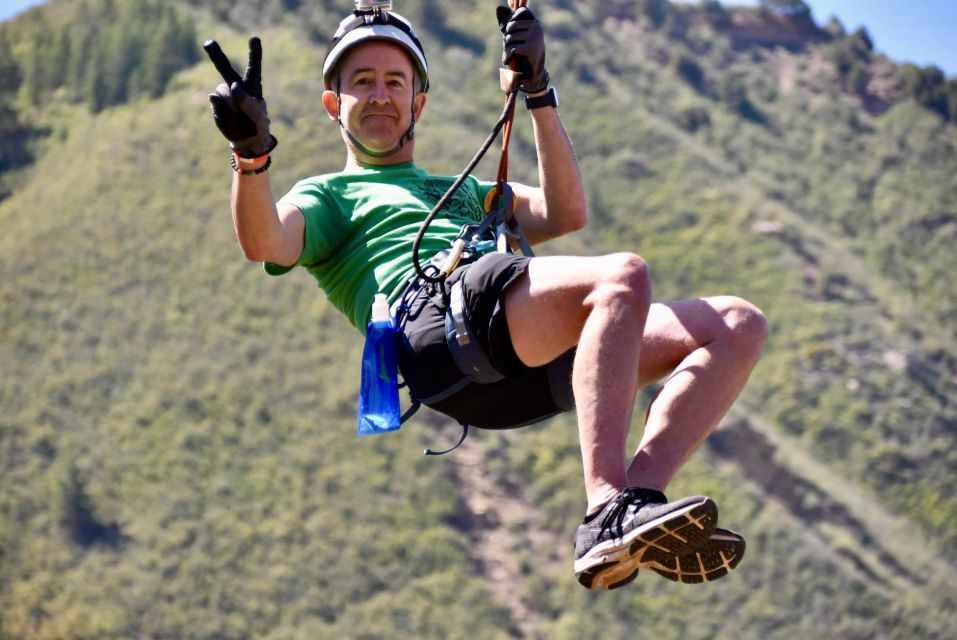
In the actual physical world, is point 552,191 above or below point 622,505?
above

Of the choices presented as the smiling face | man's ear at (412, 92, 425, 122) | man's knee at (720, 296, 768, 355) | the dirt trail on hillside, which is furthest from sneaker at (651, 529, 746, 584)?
the dirt trail on hillside

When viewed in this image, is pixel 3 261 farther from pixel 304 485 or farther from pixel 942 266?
pixel 942 266

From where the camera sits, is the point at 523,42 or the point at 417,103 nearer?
the point at 523,42

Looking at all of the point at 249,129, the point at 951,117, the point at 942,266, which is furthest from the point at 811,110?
the point at 249,129

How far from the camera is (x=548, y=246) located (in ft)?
124

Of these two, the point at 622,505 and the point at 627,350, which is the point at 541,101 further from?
the point at 622,505

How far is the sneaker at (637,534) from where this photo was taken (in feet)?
13.4

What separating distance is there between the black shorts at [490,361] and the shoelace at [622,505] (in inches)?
28.7

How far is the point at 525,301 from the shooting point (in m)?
4.55

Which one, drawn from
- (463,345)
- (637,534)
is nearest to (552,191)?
(463,345)

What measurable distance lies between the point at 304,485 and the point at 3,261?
13463mm

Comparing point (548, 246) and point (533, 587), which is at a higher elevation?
point (548, 246)

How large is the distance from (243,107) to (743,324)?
1821 millimetres

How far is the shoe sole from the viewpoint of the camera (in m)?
4.09
